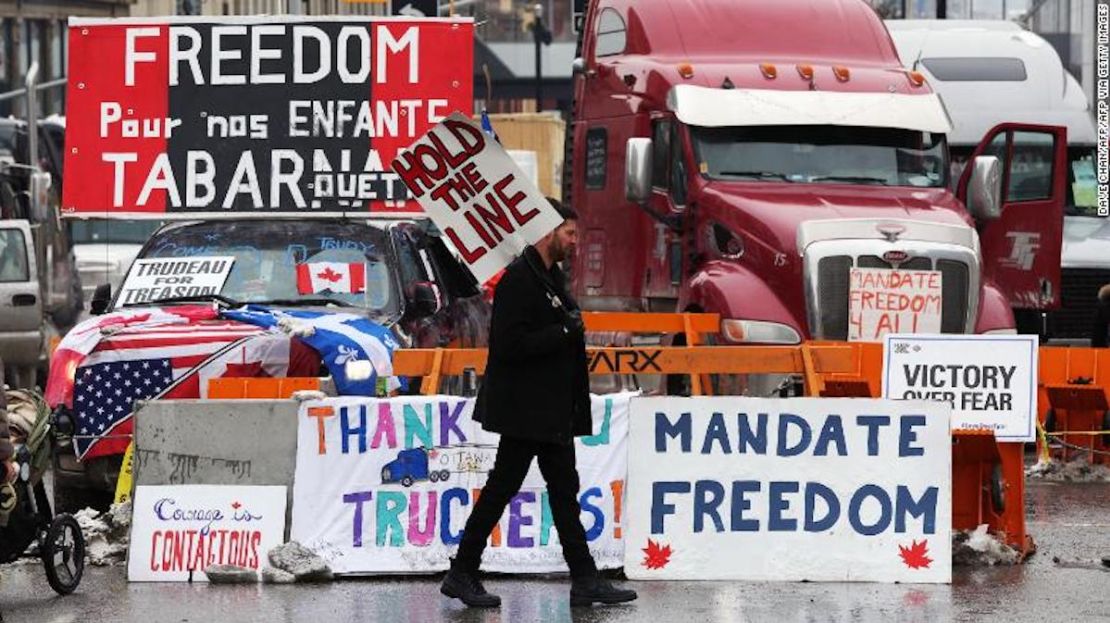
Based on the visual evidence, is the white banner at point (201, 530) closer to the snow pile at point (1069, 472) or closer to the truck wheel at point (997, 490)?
the truck wheel at point (997, 490)

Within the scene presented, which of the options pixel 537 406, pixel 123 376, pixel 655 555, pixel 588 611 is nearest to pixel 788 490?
pixel 655 555

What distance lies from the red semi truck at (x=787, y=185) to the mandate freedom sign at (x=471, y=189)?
5.93 m

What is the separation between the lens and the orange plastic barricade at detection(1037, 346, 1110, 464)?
17.7 metres

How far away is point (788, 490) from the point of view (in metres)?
12.2

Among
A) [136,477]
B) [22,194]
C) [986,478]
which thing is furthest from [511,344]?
[22,194]

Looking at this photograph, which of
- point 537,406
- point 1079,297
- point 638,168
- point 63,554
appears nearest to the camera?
point 537,406

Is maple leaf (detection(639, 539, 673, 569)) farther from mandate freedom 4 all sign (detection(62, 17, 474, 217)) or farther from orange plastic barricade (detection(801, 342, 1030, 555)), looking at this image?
mandate freedom 4 all sign (detection(62, 17, 474, 217))

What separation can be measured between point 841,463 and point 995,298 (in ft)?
21.7

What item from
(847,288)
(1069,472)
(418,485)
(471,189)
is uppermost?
(471,189)

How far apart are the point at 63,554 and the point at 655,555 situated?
2763 mm

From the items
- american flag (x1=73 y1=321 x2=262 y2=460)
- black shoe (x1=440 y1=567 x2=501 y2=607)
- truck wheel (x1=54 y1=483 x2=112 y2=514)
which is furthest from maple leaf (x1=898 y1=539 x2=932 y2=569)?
truck wheel (x1=54 y1=483 x2=112 y2=514)

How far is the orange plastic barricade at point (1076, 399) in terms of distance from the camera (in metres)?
17.7

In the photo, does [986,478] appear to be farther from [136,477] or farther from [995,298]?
[995,298]

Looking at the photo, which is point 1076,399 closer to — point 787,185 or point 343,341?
point 787,185
